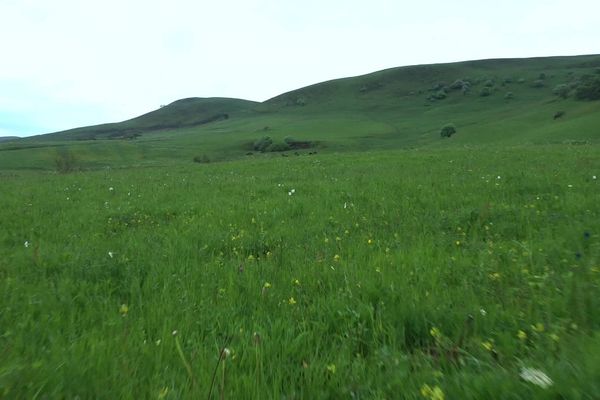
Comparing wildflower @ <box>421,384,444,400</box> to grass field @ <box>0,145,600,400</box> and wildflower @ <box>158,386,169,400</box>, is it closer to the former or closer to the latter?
grass field @ <box>0,145,600,400</box>

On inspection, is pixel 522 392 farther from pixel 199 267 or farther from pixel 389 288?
pixel 199 267

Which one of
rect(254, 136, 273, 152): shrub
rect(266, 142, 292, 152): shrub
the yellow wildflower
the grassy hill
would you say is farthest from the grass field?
rect(254, 136, 273, 152): shrub

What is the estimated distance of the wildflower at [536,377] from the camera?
240 centimetres

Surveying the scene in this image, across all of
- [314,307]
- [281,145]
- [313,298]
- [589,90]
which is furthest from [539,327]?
[589,90]

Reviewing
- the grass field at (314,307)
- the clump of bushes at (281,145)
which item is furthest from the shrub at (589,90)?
the grass field at (314,307)

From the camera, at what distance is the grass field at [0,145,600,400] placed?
2797 mm

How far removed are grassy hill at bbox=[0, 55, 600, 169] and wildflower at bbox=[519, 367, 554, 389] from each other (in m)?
40.7

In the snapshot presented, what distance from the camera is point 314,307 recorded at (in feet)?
13.4

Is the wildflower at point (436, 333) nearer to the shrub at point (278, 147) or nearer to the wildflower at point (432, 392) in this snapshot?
the wildflower at point (432, 392)

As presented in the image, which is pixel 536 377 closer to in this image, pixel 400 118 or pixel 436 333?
pixel 436 333

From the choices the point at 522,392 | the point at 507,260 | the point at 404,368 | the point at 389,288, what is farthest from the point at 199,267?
the point at 522,392

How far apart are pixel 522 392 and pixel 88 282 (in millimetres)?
4567

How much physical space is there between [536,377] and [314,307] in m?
1.99

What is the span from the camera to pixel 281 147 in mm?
89188
